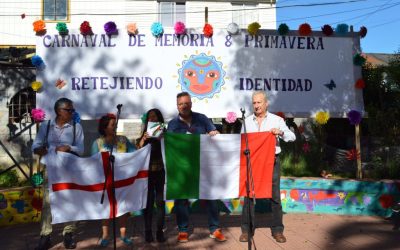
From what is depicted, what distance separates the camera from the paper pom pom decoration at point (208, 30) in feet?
24.2

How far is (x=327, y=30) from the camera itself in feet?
25.3

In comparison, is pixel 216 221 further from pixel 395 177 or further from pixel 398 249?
pixel 395 177

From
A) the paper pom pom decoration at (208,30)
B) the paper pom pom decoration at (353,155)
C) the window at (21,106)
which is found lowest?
the paper pom pom decoration at (353,155)

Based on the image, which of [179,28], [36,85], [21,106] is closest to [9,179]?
[21,106]

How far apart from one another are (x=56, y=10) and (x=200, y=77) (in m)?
12.2

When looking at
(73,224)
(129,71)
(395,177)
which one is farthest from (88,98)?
(395,177)

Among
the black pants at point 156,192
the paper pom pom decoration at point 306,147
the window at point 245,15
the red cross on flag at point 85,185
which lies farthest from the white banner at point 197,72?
the window at point 245,15

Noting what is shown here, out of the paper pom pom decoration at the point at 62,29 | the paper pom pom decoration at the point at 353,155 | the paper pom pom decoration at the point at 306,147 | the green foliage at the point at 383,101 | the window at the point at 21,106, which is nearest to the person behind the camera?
the paper pom pom decoration at the point at 62,29

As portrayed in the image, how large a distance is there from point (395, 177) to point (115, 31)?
5.64 metres

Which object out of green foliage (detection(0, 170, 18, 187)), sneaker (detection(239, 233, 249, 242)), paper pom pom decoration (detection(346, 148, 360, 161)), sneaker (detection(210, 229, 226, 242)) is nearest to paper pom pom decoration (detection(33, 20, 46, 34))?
green foliage (detection(0, 170, 18, 187))

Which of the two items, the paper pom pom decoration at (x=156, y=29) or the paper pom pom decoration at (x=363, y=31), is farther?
the paper pom pom decoration at (x=363, y=31)

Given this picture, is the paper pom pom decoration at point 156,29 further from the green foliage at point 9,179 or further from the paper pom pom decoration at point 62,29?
the green foliage at point 9,179

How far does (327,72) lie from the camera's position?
25.3ft

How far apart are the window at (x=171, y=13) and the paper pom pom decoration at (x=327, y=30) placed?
10810 millimetres
